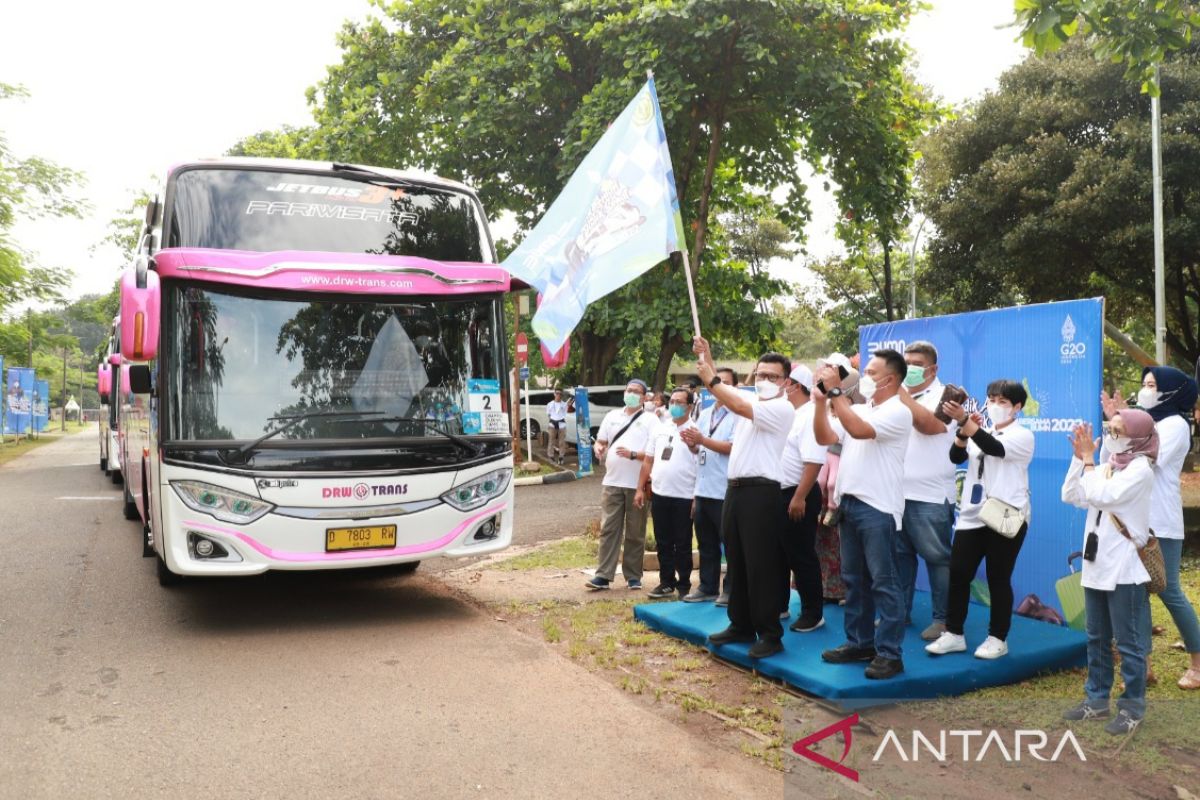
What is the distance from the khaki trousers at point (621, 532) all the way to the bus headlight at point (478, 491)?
4.19 ft

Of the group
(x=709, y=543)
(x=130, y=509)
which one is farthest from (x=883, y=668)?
(x=130, y=509)

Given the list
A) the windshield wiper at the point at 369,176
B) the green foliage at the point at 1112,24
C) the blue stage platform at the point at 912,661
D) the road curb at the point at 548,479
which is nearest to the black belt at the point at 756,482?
the blue stage platform at the point at 912,661

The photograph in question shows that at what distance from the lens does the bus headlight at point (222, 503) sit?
6457mm

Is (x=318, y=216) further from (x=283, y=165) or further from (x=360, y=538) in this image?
(x=360, y=538)

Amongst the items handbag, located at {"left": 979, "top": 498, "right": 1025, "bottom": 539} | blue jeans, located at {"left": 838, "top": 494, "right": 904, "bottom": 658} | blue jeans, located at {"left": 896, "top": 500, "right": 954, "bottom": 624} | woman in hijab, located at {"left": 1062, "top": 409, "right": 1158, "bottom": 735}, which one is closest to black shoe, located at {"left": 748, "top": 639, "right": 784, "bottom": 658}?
blue jeans, located at {"left": 838, "top": 494, "right": 904, "bottom": 658}

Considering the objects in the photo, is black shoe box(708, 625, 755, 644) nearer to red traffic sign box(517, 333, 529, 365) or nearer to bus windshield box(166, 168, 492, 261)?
bus windshield box(166, 168, 492, 261)

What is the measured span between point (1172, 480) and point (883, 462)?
1.58m

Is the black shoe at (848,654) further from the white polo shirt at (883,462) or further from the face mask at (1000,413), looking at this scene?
the face mask at (1000,413)

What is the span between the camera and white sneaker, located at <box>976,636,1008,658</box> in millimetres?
5574

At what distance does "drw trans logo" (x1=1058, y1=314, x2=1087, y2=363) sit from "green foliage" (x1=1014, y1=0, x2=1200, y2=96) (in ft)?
6.03

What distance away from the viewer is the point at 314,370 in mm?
6828

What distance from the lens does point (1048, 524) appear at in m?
6.61

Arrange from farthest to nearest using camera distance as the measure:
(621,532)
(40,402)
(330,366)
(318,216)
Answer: (40,402) → (621,532) → (318,216) → (330,366)

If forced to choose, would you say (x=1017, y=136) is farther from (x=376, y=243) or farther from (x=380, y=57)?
(x=376, y=243)
